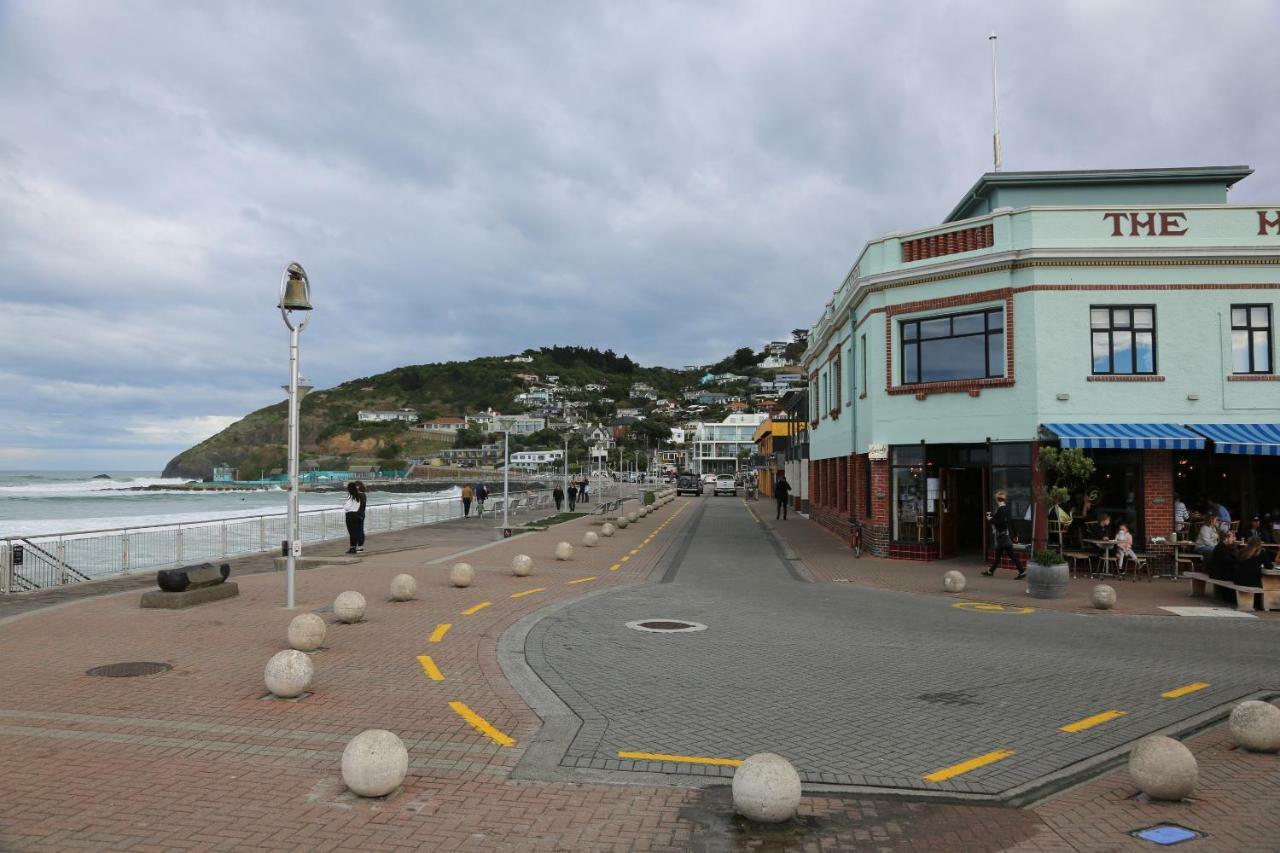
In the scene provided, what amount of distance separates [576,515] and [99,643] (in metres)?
31.4

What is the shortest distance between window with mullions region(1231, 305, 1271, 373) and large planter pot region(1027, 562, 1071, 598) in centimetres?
782

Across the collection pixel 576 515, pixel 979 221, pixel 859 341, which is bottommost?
pixel 576 515

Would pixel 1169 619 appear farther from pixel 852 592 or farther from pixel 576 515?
pixel 576 515

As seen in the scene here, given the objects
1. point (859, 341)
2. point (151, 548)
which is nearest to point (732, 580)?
point (859, 341)

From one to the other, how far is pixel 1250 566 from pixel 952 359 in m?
8.07

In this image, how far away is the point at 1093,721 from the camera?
24.3ft

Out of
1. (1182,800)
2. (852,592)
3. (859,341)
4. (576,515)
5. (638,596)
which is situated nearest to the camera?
(1182,800)

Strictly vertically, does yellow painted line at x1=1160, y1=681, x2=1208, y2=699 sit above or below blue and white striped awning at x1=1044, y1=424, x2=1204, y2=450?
below

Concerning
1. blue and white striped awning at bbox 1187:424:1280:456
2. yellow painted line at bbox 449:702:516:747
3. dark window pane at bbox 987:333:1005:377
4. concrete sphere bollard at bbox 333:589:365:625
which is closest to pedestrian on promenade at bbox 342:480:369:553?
concrete sphere bollard at bbox 333:589:365:625

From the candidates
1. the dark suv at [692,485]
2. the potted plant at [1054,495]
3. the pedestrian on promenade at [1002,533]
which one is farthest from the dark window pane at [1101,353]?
the dark suv at [692,485]

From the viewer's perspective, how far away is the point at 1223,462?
64.2 feet

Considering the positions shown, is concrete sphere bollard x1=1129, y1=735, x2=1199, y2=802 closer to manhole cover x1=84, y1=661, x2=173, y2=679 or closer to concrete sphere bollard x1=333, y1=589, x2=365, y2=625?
manhole cover x1=84, y1=661, x2=173, y2=679

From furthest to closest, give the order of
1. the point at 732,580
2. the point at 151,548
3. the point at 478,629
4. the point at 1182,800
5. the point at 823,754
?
the point at 151,548 < the point at 732,580 < the point at 478,629 < the point at 823,754 < the point at 1182,800

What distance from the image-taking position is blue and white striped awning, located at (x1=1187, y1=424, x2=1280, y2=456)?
17.8 meters
